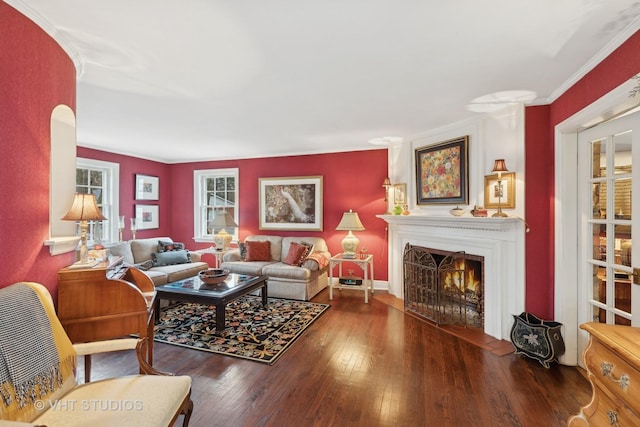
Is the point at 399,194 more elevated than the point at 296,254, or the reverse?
the point at 399,194

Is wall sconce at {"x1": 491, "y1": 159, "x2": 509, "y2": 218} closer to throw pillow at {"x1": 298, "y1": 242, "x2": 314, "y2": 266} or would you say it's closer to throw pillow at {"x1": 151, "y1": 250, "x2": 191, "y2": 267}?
throw pillow at {"x1": 298, "y1": 242, "x2": 314, "y2": 266}

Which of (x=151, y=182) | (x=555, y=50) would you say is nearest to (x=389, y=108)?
(x=555, y=50)

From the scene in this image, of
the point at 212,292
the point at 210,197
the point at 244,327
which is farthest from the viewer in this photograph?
the point at 210,197

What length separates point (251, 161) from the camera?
5.65 m

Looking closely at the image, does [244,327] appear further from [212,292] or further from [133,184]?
[133,184]

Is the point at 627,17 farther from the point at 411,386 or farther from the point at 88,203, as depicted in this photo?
the point at 88,203

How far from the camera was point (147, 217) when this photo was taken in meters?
5.59

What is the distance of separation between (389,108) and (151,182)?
491 centimetres

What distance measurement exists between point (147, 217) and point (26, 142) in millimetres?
4427

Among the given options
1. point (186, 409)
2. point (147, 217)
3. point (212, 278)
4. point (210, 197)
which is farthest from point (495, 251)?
point (147, 217)

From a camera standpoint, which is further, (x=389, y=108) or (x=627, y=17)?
(x=389, y=108)

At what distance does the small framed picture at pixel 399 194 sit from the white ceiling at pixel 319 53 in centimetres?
119

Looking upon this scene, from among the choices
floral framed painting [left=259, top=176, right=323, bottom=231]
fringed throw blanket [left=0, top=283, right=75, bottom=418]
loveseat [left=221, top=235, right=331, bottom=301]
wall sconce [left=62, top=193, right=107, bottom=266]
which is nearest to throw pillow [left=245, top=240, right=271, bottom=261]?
loveseat [left=221, top=235, right=331, bottom=301]

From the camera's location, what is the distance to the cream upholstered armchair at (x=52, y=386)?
46.4 inches
